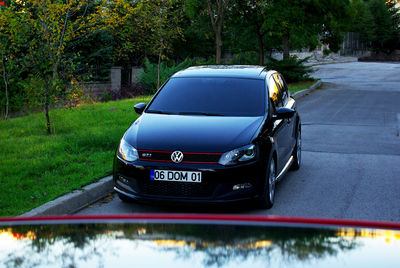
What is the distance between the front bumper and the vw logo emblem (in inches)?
1.9

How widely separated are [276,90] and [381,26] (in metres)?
85.0

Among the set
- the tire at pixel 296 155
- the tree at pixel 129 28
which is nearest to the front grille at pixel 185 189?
the tire at pixel 296 155

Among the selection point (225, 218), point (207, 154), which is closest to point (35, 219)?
point (225, 218)

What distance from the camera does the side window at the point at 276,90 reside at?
8000mm

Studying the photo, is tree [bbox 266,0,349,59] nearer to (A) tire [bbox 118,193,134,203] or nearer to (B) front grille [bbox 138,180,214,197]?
(A) tire [bbox 118,193,134,203]

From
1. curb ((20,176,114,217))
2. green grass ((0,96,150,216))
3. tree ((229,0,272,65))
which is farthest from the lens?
tree ((229,0,272,65))

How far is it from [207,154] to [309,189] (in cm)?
209

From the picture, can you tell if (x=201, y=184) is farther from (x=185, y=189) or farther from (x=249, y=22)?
(x=249, y=22)

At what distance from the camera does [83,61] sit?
80.8 ft

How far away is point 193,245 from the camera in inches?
76.7

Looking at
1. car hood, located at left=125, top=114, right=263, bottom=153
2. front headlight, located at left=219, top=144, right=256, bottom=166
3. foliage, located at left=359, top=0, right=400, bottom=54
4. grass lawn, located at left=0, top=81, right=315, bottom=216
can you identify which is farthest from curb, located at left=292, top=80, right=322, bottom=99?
foliage, located at left=359, top=0, right=400, bottom=54

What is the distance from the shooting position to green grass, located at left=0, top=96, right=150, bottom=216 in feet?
22.5

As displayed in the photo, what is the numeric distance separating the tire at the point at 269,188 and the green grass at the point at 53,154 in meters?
2.16

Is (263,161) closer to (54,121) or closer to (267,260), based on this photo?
(267,260)
